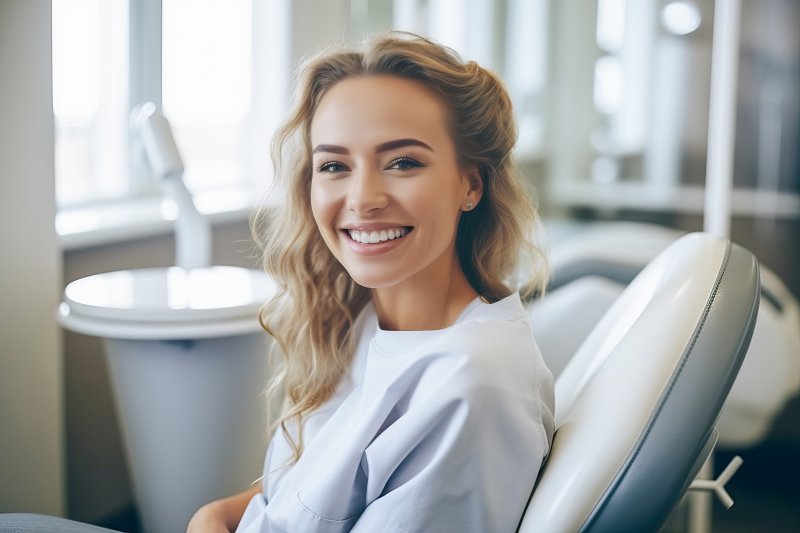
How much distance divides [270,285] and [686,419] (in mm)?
1085

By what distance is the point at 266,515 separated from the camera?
3.63 ft

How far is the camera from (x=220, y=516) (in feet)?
4.17

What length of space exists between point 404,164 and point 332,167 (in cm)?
11

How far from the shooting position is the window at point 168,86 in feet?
7.89

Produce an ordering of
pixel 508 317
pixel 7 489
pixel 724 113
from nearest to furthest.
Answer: pixel 508 317 → pixel 7 489 → pixel 724 113

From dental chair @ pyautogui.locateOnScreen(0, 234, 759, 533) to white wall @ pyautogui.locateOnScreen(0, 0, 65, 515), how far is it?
75 centimetres

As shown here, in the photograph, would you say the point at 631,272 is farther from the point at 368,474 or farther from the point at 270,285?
the point at 368,474

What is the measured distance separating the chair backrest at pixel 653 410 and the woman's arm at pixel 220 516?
489 mm

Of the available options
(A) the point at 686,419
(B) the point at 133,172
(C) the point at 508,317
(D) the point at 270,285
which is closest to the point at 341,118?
(C) the point at 508,317

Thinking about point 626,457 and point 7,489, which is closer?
point 626,457

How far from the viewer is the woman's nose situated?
3.60ft

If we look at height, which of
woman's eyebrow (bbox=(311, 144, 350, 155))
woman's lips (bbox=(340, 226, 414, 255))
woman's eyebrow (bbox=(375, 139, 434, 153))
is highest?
woman's eyebrow (bbox=(375, 139, 434, 153))

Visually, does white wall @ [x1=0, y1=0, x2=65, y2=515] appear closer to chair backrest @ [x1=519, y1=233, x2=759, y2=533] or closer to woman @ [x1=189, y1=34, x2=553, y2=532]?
woman @ [x1=189, y1=34, x2=553, y2=532]

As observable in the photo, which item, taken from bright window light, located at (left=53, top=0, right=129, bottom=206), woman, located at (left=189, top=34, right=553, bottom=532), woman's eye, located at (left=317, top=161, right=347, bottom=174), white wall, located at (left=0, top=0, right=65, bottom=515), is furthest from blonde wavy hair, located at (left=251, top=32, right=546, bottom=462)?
bright window light, located at (left=53, top=0, right=129, bottom=206)
